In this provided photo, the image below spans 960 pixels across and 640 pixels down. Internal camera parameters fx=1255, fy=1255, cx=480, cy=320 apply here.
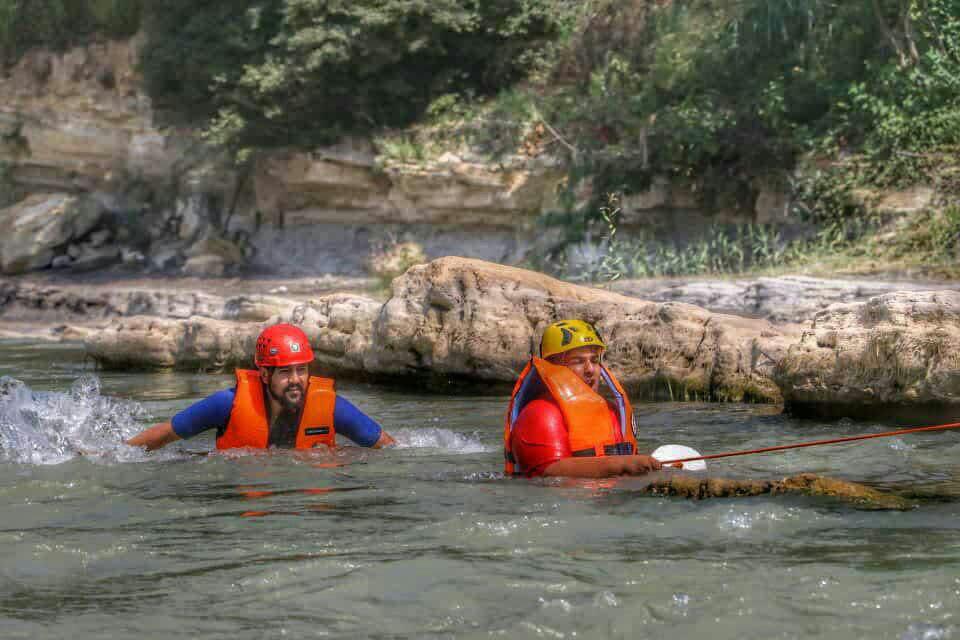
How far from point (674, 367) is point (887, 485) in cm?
352

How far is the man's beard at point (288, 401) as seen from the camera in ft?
22.3

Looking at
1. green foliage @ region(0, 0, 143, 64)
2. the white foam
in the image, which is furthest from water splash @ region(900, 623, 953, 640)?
green foliage @ region(0, 0, 143, 64)

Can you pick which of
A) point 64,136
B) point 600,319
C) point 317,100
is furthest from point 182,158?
point 600,319

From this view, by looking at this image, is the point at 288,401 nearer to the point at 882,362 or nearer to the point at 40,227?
the point at 882,362

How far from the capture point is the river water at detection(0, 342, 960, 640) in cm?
391

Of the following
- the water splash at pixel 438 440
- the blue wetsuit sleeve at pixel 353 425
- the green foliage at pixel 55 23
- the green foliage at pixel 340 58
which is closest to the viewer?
the blue wetsuit sleeve at pixel 353 425

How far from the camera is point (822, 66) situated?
17.6 metres

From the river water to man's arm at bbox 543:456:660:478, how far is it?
87 mm

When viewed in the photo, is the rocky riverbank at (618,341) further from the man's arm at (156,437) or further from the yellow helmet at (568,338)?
the man's arm at (156,437)

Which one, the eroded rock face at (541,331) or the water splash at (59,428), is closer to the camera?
the water splash at (59,428)

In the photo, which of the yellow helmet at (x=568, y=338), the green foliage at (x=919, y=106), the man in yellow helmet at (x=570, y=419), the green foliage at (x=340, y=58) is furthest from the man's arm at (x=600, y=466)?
the green foliage at (x=340, y=58)

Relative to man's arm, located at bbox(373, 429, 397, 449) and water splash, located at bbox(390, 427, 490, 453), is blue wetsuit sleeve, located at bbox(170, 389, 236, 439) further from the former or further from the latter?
water splash, located at bbox(390, 427, 490, 453)

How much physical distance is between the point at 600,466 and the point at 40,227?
23466 millimetres

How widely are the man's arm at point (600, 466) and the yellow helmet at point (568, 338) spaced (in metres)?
0.53
